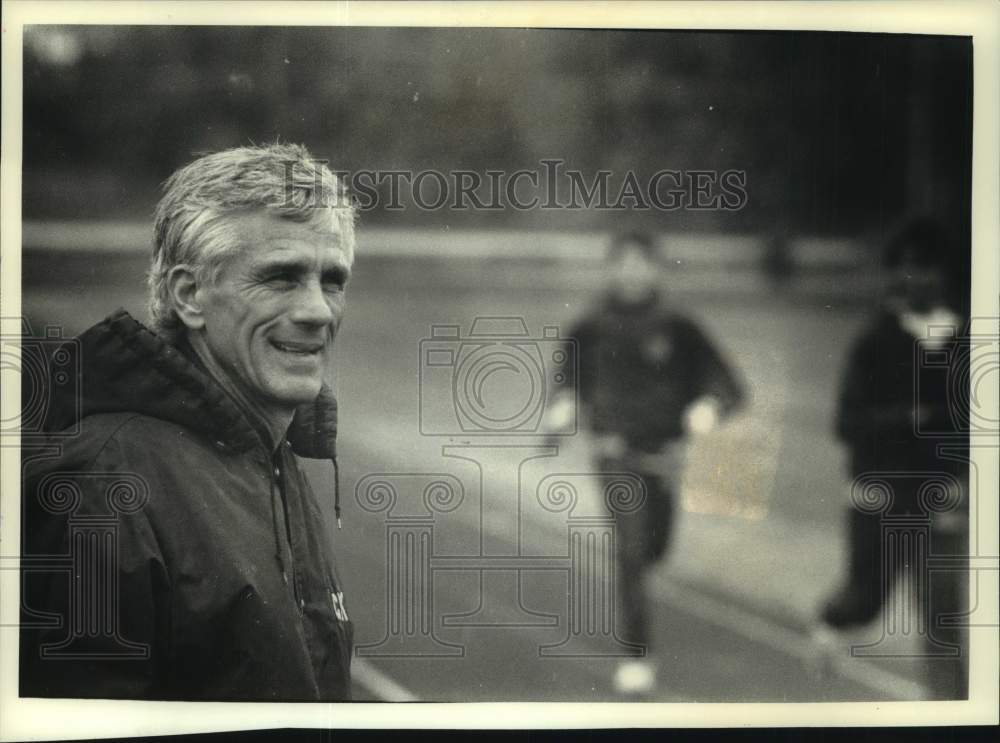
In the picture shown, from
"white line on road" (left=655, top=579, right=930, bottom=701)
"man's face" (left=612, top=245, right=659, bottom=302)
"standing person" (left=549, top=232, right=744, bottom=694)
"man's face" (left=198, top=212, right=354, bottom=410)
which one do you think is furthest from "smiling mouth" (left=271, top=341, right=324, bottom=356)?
"white line on road" (left=655, top=579, right=930, bottom=701)

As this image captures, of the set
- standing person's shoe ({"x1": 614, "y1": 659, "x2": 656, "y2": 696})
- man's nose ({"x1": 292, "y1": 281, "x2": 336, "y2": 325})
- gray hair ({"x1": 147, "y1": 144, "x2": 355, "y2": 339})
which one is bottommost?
standing person's shoe ({"x1": 614, "y1": 659, "x2": 656, "y2": 696})

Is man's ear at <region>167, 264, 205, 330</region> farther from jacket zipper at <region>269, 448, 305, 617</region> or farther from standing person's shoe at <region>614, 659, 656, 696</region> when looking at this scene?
standing person's shoe at <region>614, 659, 656, 696</region>

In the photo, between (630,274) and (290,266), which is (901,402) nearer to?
(630,274)

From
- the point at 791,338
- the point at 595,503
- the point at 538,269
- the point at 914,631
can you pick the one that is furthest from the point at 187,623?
the point at 914,631

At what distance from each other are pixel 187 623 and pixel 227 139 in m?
1.74

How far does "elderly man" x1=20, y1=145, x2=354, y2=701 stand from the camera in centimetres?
409

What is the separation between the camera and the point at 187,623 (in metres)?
4.07

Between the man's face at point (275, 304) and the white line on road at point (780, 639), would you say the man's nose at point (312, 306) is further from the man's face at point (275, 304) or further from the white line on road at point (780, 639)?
the white line on road at point (780, 639)

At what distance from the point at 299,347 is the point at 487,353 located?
26.9 inches

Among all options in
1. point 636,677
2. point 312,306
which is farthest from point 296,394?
point 636,677

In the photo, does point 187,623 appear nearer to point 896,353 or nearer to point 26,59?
point 26,59

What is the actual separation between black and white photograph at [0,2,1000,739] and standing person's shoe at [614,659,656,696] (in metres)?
0.01

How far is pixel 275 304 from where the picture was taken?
4.09m

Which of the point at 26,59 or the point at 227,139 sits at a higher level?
the point at 26,59
